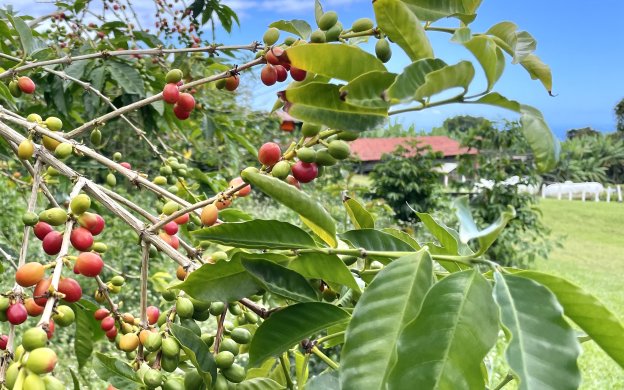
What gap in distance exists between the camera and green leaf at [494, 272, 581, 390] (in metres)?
0.40

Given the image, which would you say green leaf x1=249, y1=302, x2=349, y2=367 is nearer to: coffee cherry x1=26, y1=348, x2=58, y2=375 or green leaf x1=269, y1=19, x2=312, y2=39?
coffee cherry x1=26, y1=348, x2=58, y2=375

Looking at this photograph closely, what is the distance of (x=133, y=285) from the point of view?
13.0 ft

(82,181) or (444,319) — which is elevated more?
(82,181)

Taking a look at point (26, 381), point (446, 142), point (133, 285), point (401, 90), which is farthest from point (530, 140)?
point (446, 142)

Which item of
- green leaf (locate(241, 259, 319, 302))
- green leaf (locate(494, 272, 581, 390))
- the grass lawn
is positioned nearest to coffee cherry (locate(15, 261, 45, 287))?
green leaf (locate(241, 259, 319, 302))

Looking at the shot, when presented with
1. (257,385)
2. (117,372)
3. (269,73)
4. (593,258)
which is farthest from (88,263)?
(593,258)

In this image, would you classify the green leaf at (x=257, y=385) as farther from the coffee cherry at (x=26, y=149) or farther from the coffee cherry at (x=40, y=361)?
the coffee cherry at (x=26, y=149)

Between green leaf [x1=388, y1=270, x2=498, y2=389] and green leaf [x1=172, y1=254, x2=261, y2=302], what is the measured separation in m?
0.21

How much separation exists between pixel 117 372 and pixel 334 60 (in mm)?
398

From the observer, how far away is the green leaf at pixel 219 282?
58 cm

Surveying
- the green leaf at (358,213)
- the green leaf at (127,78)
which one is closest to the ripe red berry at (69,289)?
the green leaf at (358,213)

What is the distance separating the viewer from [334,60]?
543 mm

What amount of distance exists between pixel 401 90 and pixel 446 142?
22.2m

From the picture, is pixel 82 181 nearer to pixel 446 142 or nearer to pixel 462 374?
pixel 462 374
